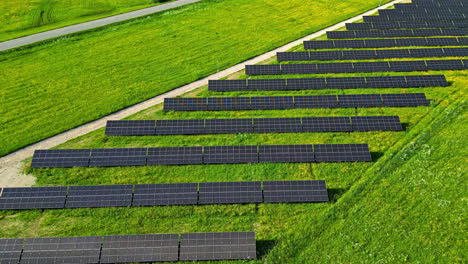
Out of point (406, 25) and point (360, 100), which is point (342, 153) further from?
point (406, 25)

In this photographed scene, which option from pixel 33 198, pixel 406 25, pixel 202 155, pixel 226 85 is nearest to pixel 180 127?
pixel 202 155

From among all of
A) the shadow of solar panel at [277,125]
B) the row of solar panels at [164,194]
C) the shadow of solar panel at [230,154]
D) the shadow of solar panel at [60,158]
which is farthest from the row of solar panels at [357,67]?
the shadow of solar panel at [60,158]

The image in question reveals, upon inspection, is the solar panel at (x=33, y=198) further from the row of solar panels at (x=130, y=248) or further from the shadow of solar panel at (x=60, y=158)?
the row of solar panels at (x=130, y=248)

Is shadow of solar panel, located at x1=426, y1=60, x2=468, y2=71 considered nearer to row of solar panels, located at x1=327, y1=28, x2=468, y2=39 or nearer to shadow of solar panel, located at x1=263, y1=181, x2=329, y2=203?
row of solar panels, located at x1=327, y1=28, x2=468, y2=39

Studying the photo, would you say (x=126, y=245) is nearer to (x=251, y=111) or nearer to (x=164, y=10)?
(x=251, y=111)

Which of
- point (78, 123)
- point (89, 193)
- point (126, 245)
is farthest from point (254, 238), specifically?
point (78, 123)
